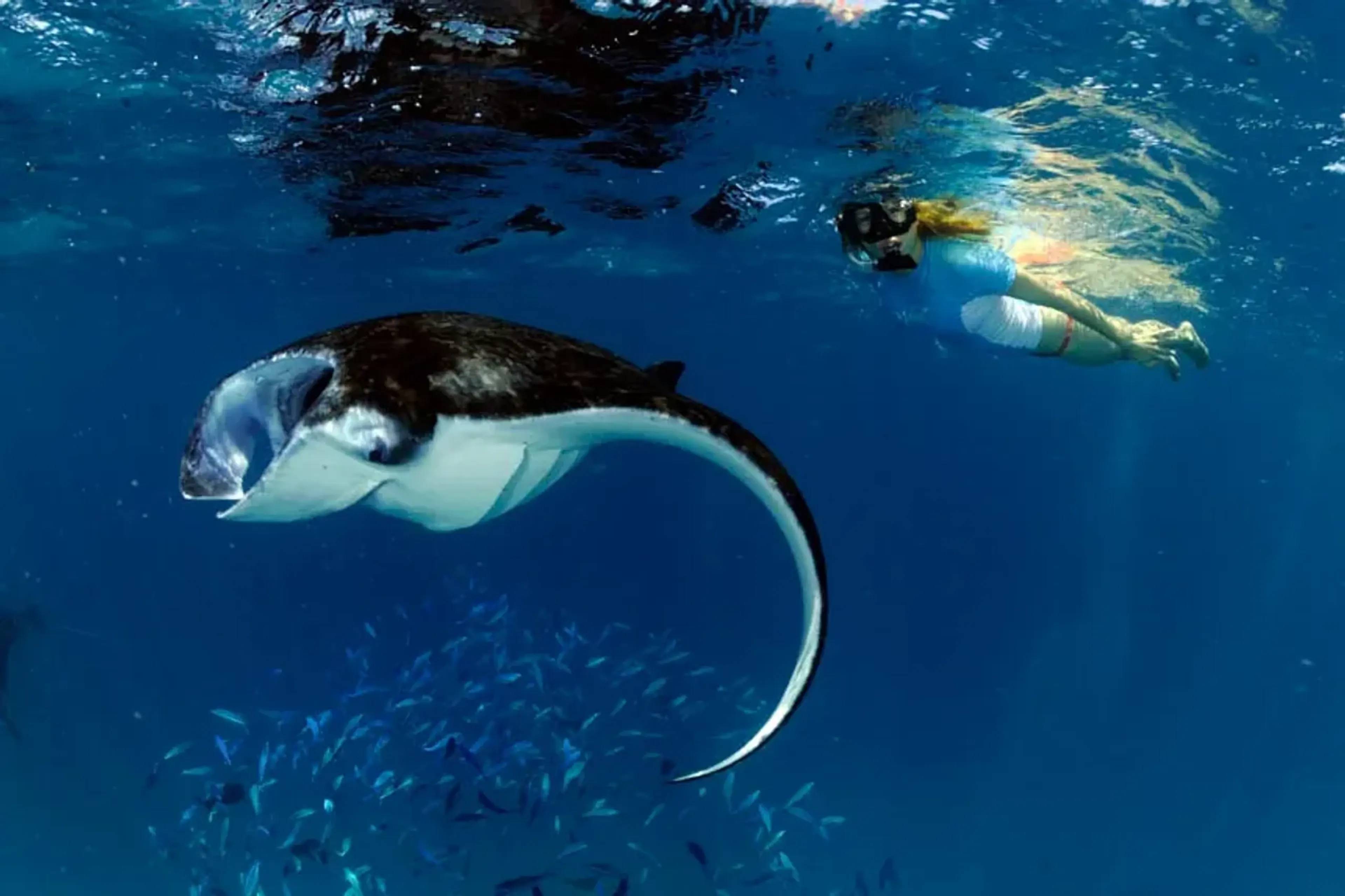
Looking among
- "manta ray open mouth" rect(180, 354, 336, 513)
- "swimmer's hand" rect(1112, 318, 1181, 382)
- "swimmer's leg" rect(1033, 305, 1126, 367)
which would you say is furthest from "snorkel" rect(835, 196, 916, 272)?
"manta ray open mouth" rect(180, 354, 336, 513)

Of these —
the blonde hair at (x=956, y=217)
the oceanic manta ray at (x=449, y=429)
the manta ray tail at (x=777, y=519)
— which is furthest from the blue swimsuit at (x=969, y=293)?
the manta ray tail at (x=777, y=519)

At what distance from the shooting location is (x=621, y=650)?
2258cm

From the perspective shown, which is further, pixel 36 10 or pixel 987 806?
pixel 987 806

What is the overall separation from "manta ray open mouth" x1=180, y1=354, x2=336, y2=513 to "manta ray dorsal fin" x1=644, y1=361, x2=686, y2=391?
1555 millimetres

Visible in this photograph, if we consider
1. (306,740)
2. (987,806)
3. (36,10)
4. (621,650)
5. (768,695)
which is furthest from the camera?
(987,806)

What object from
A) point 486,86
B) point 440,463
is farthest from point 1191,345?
point 440,463

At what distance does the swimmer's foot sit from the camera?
10.2m

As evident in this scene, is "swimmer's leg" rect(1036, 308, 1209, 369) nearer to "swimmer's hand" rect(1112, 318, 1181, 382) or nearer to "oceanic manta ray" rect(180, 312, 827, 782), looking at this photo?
"swimmer's hand" rect(1112, 318, 1181, 382)

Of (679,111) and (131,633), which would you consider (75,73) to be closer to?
(679,111)

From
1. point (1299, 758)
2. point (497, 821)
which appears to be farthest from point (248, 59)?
point (1299, 758)

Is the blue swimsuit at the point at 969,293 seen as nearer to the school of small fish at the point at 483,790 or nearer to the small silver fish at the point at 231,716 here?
the school of small fish at the point at 483,790

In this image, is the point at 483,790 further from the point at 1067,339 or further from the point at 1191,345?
the point at 1191,345

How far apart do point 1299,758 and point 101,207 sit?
272 feet

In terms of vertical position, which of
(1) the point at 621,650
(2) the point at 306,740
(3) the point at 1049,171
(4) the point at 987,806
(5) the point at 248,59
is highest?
(5) the point at 248,59
